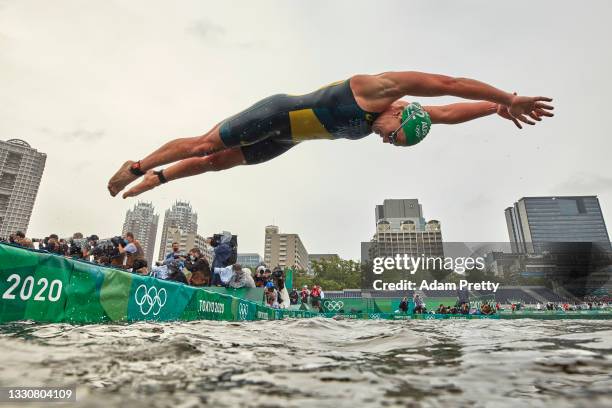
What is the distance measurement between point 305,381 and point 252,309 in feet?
20.6

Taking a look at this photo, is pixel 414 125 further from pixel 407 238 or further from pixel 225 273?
pixel 407 238

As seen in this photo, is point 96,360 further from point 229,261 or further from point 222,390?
point 229,261

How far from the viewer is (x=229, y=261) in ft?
30.3

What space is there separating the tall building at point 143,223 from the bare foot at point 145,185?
159781mm

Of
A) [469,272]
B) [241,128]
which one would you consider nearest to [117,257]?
[241,128]

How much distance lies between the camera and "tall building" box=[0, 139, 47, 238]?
56312mm

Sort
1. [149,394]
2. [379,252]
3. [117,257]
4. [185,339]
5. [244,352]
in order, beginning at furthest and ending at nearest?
[379,252] → [117,257] → [185,339] → [244,352] → [149,394]

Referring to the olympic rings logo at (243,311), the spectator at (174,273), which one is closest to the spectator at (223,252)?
the spectator at (174,273)

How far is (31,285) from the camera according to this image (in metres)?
2.72

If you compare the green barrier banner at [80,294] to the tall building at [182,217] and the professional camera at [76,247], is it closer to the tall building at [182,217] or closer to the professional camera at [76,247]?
the professional camera at [76,247]

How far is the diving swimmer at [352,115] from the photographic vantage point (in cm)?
414

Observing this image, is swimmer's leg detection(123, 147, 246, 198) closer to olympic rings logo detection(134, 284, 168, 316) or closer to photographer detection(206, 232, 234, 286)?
olympic rings logo detection(134, 284, 168, 316)

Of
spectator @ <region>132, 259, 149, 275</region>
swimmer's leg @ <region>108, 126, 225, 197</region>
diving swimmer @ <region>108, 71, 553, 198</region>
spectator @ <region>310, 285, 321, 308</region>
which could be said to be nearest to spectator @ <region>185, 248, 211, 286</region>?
spectator @ <region>132, 259, 149, 275</region>

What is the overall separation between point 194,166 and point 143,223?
543ft
